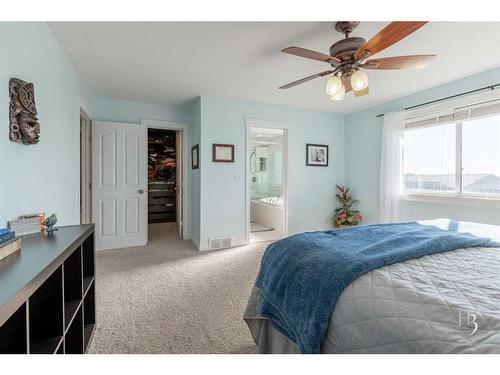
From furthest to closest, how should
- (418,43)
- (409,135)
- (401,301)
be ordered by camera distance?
(409,135)
(418,43)
(401,301)

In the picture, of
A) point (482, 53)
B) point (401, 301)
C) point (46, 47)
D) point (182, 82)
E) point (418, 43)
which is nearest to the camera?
point (401, 301)

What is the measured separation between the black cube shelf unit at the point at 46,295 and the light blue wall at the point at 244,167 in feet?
6.56

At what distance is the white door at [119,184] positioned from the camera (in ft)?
11.5

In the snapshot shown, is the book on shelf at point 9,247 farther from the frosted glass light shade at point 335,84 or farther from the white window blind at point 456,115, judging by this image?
the white window blind at point 456,115

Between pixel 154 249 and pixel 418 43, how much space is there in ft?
12.8

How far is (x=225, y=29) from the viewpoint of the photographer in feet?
6.21

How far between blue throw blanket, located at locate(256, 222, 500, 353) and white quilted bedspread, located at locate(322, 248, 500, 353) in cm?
4

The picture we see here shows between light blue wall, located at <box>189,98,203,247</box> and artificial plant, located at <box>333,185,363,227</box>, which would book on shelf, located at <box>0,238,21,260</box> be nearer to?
light blue wall, located at <box>189,98,203,247</box>

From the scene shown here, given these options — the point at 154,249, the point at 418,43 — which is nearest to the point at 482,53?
the point at 418,43

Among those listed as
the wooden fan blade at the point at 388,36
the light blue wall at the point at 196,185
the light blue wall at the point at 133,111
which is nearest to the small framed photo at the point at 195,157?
the light blue wall at the point at 196,185

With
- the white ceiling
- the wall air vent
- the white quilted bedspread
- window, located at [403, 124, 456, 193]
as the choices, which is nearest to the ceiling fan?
the white ceiling

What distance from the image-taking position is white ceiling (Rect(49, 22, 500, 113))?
1.89 meters

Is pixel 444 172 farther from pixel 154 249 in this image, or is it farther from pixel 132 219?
pixel 132 219
